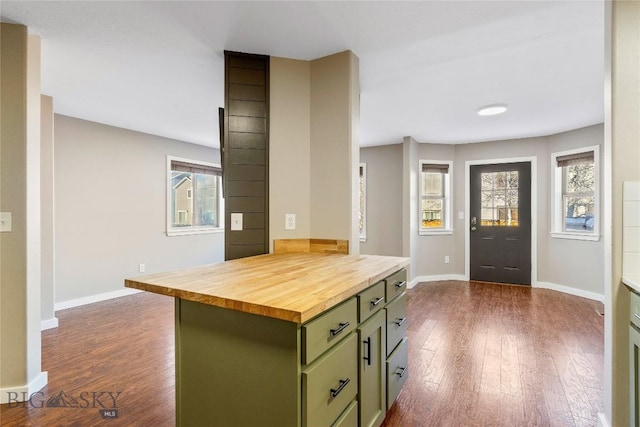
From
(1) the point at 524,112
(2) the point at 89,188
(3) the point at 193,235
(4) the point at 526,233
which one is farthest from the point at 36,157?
(4) the point at 526,233

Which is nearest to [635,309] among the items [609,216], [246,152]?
[609,216]

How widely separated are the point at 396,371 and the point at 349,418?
1.99 ft

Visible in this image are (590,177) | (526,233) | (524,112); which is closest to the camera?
(524,112)

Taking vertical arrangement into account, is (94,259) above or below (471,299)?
above

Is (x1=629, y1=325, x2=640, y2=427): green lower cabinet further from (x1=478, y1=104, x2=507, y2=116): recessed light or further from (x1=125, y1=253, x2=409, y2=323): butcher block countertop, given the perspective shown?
(x1=478, y1=104, x2=507, y2=116): recessed light

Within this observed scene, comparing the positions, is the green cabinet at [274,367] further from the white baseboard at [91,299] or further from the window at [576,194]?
the window at [576,194]

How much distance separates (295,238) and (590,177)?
4327mm

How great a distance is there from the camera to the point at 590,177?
433cm

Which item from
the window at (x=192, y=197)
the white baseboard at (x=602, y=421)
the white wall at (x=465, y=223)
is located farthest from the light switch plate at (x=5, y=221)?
the white wall at (x=465, y=223)

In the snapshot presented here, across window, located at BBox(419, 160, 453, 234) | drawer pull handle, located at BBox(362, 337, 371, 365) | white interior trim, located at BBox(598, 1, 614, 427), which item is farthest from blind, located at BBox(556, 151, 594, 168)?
drawer pull handle, located at BBox(362, 337, 371, 365)

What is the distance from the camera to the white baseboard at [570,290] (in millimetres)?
4176

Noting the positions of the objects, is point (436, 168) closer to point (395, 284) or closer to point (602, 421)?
point (395, 284)

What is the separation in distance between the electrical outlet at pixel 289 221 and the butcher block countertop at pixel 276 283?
450 millimetres

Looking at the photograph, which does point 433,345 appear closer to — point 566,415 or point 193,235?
point 566,415
